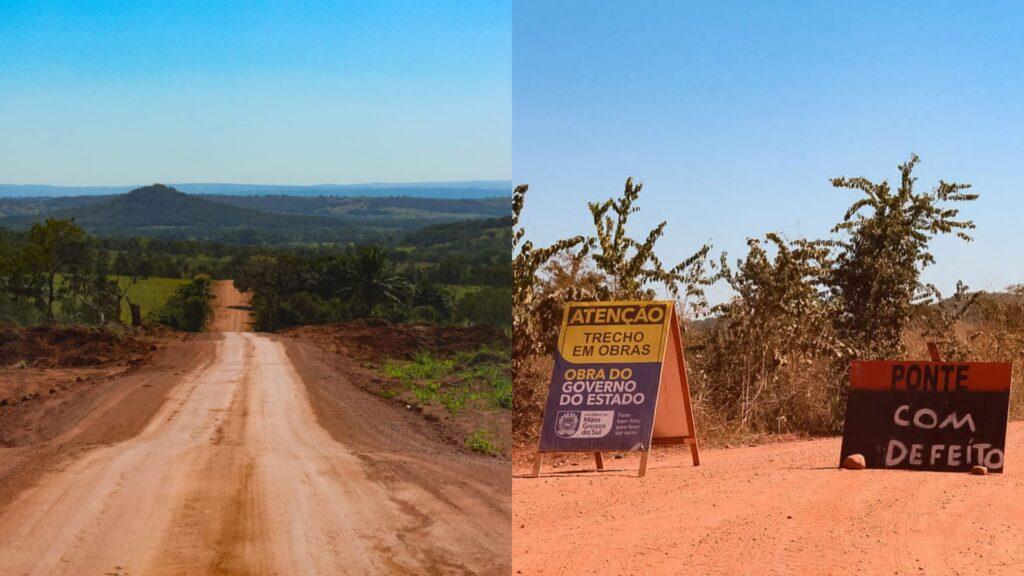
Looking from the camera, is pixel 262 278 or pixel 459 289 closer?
pixel 262 278

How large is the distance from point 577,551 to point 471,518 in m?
0.97

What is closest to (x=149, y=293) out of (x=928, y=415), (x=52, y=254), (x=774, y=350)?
(x=52, y=254)

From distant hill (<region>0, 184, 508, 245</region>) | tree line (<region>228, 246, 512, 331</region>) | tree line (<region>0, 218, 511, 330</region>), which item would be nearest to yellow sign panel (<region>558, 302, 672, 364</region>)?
tree line (<region>0, 218, 511, 330</region>)

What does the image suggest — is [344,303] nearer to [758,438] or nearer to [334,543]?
[334,543]

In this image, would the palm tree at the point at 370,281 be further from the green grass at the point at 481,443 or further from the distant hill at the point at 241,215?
the green grass at the point at 481,443

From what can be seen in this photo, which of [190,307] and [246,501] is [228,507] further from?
[190,307]

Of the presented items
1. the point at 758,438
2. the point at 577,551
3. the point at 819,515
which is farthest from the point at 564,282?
the point at 577,551

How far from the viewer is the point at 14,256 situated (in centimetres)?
605

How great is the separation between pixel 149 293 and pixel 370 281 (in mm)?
1623

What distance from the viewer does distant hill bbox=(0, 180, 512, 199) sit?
5.86 metres

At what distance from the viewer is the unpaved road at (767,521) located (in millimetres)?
7121

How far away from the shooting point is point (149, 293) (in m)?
6.71

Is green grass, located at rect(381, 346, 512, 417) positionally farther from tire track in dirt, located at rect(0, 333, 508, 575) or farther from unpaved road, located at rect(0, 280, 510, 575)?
tire track in dirt, located at rect(0, 333, 508, 575)

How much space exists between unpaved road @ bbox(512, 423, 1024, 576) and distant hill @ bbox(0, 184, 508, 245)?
7.54 ft
